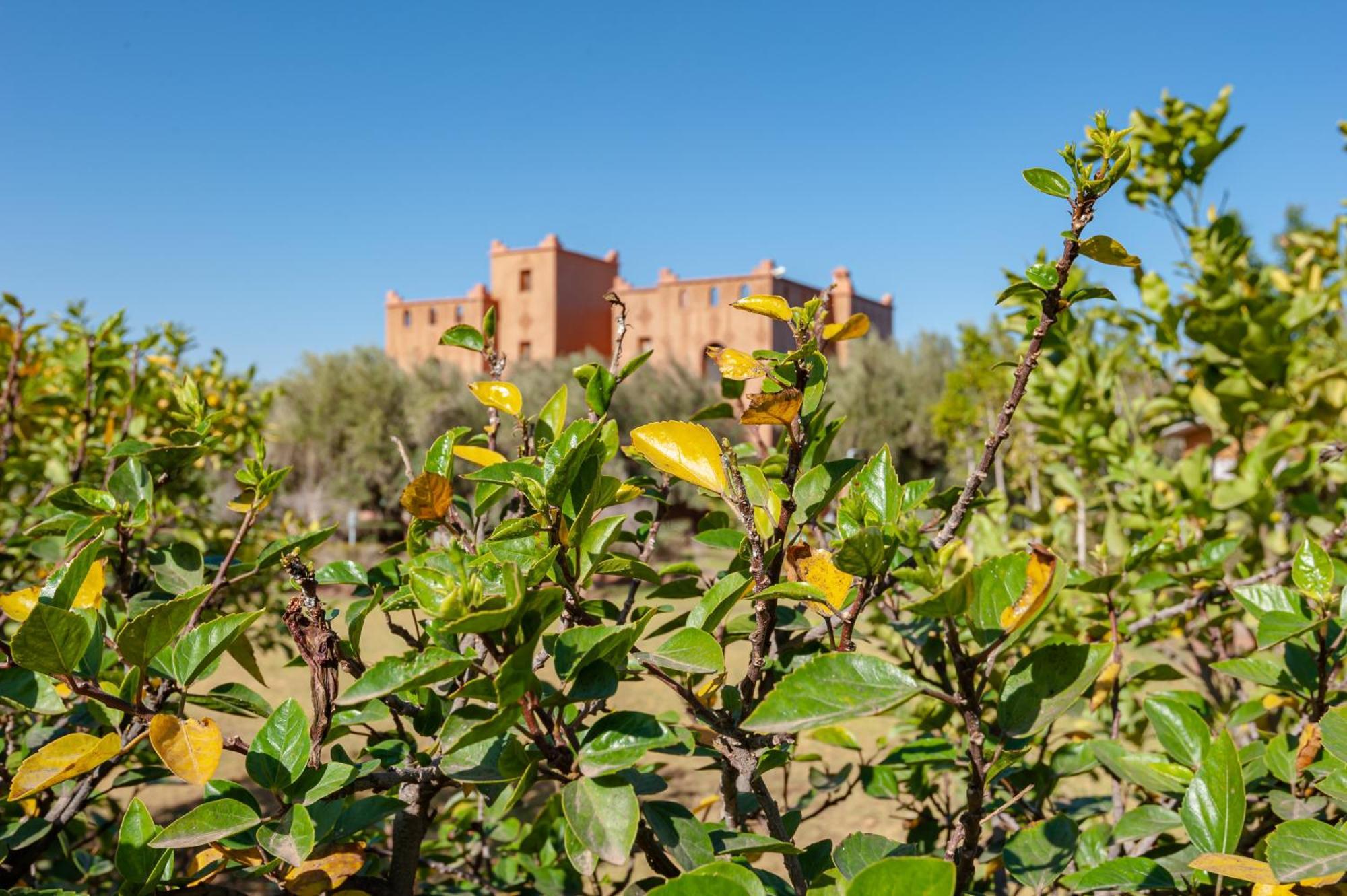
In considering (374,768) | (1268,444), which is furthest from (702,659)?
(1268,444)

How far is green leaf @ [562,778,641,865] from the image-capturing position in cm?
67

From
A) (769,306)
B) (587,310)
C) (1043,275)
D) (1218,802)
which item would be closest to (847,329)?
(769,306)

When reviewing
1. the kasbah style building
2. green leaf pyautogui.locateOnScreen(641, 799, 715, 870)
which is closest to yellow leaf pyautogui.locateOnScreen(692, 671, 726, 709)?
green leaf pyautogui.locateOnScreen(641, 799, 715, 870)

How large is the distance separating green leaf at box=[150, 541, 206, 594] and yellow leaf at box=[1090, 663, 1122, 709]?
1.17 metres

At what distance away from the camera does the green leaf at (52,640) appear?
69 cm

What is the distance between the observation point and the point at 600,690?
703 millimetres

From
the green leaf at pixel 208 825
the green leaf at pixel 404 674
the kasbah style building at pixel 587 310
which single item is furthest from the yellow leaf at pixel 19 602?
the kasbah style building at pixel 587 310

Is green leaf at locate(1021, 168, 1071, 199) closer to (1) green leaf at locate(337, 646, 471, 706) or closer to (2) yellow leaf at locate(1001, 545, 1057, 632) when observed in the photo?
(2) yellow leaf at locate(1001, 545, 1057, 632)

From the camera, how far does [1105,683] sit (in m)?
1.31

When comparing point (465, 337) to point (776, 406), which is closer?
point (776, 406)

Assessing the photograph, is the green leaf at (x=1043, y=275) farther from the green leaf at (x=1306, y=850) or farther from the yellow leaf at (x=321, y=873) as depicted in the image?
the yellow leaf at (x=321, y=873)

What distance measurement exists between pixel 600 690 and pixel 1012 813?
0.96 meters

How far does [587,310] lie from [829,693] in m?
25.1

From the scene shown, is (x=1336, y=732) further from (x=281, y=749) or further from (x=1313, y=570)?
(x=281, y=749)
